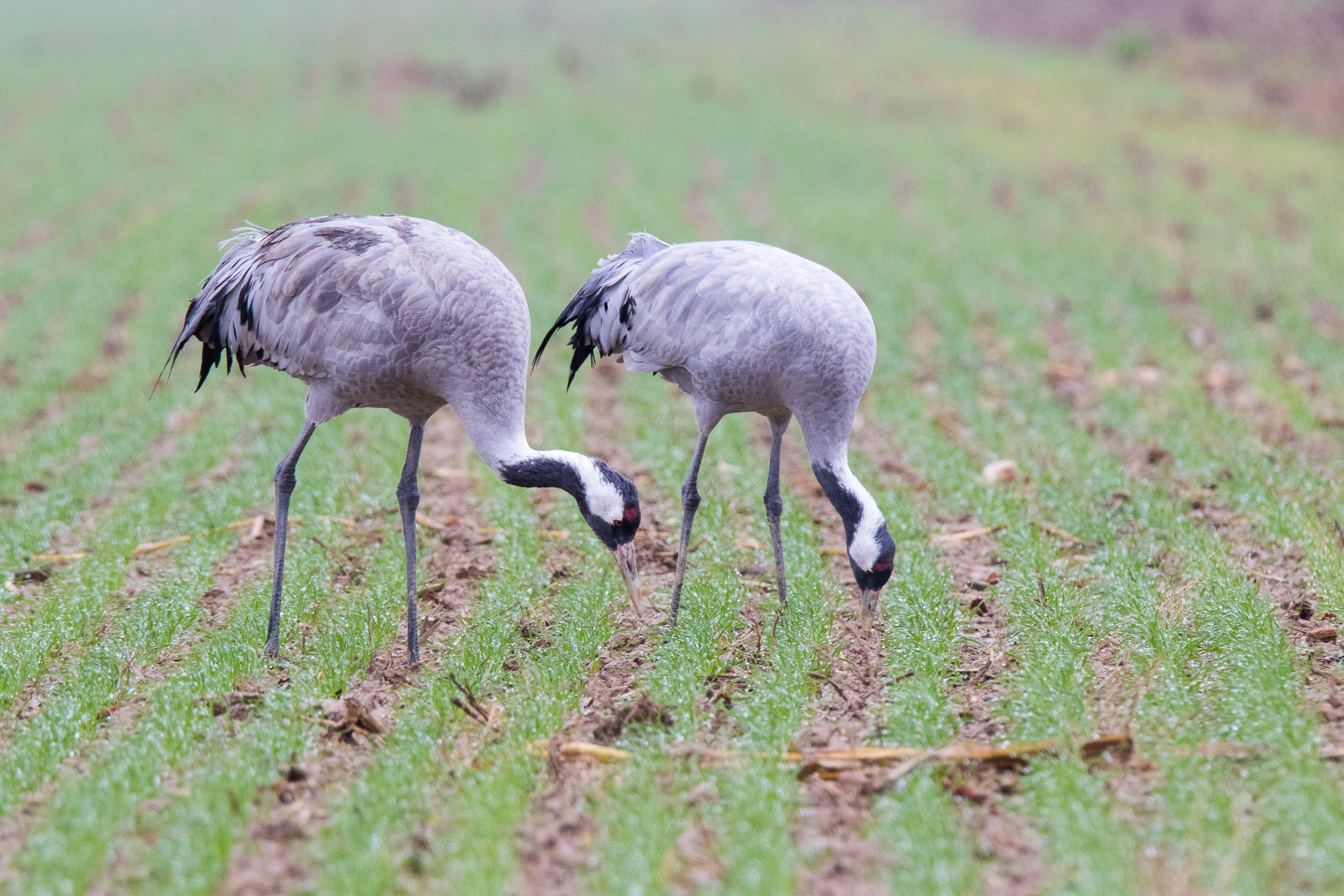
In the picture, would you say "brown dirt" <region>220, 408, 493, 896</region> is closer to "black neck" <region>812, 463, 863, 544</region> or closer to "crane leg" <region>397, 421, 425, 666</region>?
"crane leg" <region>397, 421, 425, 666</region>

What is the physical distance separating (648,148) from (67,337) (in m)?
13.0

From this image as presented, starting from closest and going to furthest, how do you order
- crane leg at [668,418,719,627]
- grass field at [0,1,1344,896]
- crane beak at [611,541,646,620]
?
grass field at [0,1,1344,896] < crane beak at [611,541,646,620] < crane leg at [668,418,719,627]

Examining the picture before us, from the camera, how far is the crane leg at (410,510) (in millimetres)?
5055

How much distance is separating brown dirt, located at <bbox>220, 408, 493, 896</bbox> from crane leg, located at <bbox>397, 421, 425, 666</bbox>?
0.15 metres

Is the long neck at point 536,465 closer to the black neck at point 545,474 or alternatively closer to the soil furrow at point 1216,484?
the black neck at point 545,474

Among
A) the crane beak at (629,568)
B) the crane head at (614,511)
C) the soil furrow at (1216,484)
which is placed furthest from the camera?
the crane beak at (629,568)

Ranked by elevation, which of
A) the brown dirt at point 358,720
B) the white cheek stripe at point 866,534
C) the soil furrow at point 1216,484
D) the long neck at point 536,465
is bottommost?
the brown dirt at point 358,720

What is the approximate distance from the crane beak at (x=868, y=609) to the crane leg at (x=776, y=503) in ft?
1.75

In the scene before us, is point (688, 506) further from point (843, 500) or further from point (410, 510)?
point (410, 510)

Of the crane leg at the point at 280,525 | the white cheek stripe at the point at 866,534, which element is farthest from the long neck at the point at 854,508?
the crane leg at the point at 280,525

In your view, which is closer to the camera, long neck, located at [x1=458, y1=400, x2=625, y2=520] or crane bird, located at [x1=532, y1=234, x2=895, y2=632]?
long neck, located at [x1=458, y1=400, x2=625, y2=520]

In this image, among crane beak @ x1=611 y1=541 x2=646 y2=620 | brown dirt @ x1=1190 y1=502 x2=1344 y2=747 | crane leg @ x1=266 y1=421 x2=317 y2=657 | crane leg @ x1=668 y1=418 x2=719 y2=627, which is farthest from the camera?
crane leg @ x1=668 y1=418 x2=719 y2=627

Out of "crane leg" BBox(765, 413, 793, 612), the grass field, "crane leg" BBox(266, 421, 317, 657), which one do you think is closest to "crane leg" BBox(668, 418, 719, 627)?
the grass field

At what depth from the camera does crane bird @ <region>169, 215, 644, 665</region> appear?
16.3 ft
